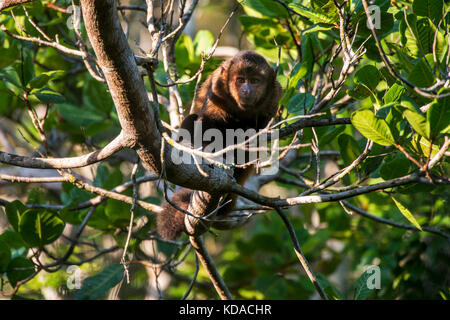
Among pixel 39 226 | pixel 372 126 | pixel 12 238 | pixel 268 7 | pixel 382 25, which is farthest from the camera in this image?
pixel 268 7

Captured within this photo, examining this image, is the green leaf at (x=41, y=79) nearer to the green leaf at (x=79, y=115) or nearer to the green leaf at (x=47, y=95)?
the green leaf at (x=47, y=95)

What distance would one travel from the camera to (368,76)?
3.02 meters

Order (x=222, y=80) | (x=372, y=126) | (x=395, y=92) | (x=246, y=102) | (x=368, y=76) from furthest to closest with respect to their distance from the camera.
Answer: (x=222, y=80), (x=246, y=102), (x=368, y=76), (x=395, y=92), (x=372, y=126)

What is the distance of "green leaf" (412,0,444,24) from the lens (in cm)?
302

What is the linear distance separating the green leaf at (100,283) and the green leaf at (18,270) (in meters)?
0.54

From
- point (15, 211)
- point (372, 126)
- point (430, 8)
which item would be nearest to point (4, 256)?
point (15, 211)

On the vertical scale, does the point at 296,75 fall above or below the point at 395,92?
above

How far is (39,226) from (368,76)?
2.62m

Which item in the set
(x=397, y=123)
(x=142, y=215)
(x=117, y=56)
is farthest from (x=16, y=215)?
(x=397, y=123)

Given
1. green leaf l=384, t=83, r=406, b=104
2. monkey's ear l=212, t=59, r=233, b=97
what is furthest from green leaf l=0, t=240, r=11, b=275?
green leaf l=384, t=83, r=406, b=104

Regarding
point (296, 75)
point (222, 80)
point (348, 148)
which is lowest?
point (348, 148)

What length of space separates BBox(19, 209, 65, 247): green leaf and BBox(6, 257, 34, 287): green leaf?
0.73 ft

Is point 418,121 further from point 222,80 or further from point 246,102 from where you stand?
point 222,80

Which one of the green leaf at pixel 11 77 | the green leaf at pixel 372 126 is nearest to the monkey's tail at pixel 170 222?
the green leaf at pixel 11 77
